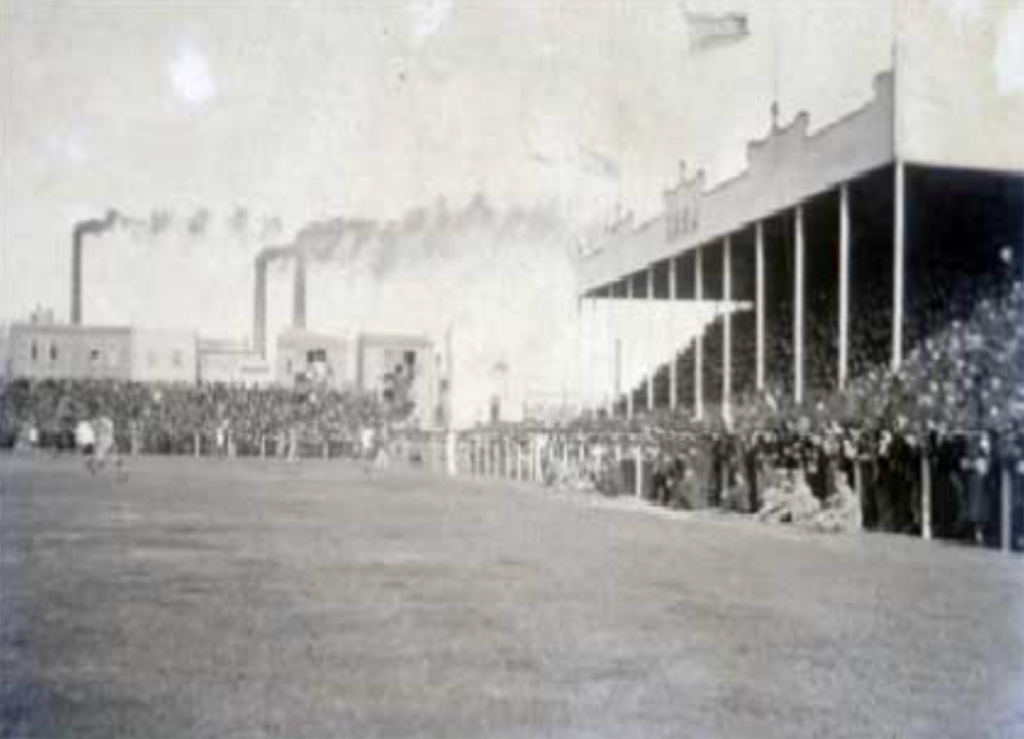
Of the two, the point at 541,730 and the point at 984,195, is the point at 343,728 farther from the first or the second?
the point at 984,195

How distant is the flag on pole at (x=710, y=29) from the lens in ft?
50.4

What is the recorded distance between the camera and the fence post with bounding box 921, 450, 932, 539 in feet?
52.5

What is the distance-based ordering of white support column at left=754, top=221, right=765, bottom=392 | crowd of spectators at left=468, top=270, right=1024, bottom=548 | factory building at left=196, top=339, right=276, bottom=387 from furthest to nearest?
factory building at left=196, top=339, right=276, bottom=387
white support column at left=754, top=221, right=765, bottom=392
crowd of spectators at left=468, top=270, right=1024, bottom=548

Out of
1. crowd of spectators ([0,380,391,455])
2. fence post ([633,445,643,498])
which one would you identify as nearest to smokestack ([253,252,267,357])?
fence post ([633,445,643,498])

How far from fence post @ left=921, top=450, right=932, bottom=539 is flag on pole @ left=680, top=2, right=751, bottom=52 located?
5109 mm

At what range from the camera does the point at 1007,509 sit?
14.4 m

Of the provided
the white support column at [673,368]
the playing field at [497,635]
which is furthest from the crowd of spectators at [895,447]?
the white support column at [673,368]

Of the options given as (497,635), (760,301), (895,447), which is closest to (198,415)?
(760,301)

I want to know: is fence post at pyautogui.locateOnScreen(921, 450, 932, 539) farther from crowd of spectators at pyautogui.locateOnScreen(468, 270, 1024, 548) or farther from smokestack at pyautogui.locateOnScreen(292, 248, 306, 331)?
smokestack at pyautogui.locateOnScreen(292, 248, 306, 331)

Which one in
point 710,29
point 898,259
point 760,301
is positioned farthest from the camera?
point 760,301

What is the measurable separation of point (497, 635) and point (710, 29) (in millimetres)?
9482

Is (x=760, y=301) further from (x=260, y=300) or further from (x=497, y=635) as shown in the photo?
(x=497, y=635)

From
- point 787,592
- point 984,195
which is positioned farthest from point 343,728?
point 984,195

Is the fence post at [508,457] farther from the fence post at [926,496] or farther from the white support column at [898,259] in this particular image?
the fence post at [926,496]
